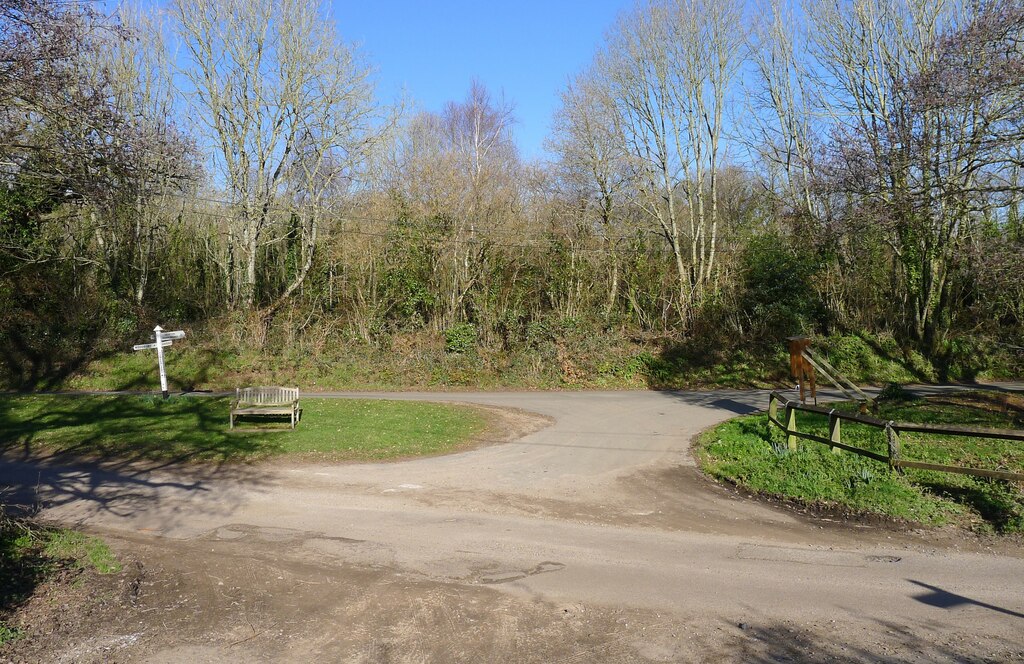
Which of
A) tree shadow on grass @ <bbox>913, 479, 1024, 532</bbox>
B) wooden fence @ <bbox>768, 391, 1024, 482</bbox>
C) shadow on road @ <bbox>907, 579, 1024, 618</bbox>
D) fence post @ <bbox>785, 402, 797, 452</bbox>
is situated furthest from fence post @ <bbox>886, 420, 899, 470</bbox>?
shadow on road @ <bbox>907, 579, 1024, 618</bbox>

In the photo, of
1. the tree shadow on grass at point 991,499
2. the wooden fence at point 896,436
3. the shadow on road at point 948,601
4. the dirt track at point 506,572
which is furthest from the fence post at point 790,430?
the shadow on road at point 948,601

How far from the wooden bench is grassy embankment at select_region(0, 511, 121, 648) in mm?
7581

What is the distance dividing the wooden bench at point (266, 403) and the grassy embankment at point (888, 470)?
353 inches

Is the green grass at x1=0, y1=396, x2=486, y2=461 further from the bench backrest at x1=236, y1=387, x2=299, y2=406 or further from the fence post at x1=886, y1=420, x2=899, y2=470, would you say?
the fence post at x1=886, y1=420, x2=899, y2=470

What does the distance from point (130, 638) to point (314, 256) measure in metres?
27.2

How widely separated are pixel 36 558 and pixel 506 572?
15.1 ft

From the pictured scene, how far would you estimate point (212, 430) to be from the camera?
48.9 feet

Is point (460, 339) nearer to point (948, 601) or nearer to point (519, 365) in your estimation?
point (519, 365)

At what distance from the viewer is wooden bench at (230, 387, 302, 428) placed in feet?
50.4

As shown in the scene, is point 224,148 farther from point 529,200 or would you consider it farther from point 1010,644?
point 1010,644

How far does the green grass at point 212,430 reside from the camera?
13164mm

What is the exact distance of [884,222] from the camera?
47.4ft

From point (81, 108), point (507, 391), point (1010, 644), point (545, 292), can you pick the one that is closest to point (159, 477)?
point (81, 108)

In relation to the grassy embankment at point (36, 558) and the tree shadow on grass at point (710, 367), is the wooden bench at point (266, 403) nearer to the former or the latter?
the grassy embankment at point (36, 558)
